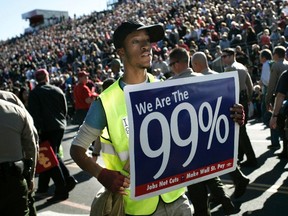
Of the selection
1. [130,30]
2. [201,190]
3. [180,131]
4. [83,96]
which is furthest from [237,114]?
[83,96]

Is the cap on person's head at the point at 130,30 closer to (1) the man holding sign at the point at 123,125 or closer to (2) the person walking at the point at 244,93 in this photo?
(1) the man holding sign at the point at 123,125

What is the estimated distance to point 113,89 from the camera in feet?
8.20

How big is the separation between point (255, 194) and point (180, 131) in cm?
356

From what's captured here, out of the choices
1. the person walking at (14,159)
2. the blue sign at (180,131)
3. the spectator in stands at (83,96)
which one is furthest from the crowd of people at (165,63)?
the person walking at (14,159)

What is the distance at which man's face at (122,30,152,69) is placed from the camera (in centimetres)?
250

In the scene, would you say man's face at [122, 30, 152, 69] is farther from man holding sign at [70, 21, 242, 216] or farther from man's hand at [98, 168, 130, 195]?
man's hand at [98, 168, 130, 195]

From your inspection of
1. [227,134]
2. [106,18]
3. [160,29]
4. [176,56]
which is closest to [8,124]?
[160,29]

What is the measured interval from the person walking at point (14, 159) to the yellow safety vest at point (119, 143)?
41.3 inches

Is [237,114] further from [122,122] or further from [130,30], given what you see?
[130,30]

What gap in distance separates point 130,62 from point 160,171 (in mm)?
702

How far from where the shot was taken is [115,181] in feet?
7.01

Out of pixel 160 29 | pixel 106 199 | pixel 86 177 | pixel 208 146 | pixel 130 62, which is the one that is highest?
pixel 160 29

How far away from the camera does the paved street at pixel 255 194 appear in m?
5.01

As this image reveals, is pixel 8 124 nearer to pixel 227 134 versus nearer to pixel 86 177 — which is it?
pixel 227 134
